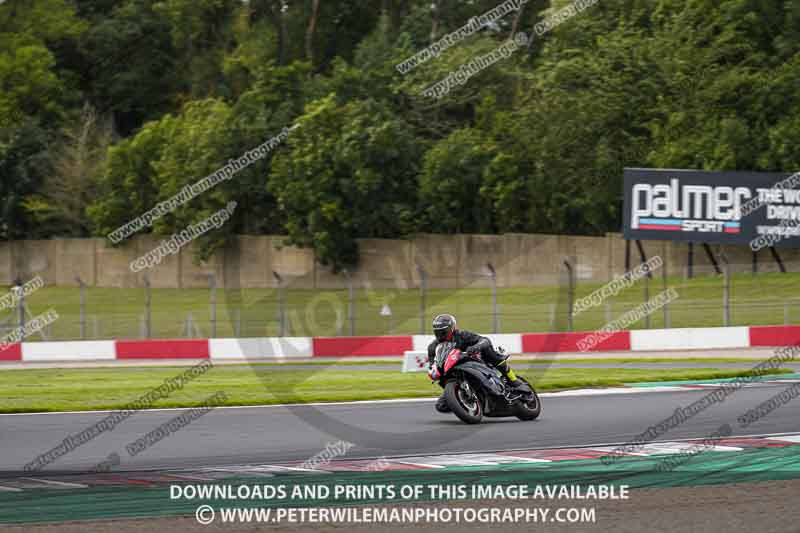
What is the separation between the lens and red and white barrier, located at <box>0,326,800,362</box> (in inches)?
1190

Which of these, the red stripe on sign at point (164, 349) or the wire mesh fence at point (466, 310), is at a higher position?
the wire mesh fence at point (466, 310)

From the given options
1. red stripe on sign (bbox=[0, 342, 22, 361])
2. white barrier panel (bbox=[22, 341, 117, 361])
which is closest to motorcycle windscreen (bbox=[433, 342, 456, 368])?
white barrier panel (bbox=[22, 341, 117, 361])

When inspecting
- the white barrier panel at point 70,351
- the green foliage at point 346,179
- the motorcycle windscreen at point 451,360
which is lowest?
the white barrier panel at point 70,351

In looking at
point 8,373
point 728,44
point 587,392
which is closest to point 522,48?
point 728,44

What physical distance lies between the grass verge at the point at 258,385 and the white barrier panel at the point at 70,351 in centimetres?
651

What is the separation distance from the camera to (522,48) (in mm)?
51812

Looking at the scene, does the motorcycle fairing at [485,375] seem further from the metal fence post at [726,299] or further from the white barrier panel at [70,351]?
the white barrier panel at [70,351]

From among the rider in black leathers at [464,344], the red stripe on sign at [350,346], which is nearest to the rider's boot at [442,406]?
Result: the rider in black leathers at [464,344]

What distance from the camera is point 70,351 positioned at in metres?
34.3

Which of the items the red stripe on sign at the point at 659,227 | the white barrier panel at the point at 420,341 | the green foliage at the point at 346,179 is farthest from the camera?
the green foliage at the point at 346,179

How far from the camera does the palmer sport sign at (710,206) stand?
34656 mm

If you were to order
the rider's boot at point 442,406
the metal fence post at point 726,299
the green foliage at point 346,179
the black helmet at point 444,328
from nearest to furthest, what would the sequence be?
the black helmet at point 444,328 → the rider's boot at point 442,406 → the metal fence post at point 726,299 → the green foliage at point 346,179

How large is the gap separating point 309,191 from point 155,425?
110 ft

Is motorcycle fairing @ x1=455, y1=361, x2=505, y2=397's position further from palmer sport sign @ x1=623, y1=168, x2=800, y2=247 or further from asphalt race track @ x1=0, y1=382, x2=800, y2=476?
palmer sport sign @ x1=623, y1=168, x2=800, y2=247
